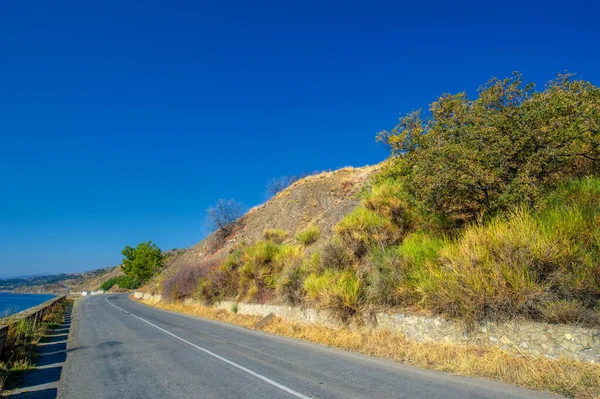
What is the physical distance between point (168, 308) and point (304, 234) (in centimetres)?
1569

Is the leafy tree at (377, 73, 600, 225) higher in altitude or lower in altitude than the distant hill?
higher

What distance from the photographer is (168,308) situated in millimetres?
28484

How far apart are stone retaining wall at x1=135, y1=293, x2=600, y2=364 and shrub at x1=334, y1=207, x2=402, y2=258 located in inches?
129

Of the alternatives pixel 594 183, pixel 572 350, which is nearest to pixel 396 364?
pixel 572 350

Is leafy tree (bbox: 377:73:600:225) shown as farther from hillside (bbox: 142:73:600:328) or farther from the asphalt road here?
the asphalt road

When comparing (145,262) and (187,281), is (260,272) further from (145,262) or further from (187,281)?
(145,262)

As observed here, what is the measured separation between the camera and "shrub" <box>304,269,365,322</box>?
10.7 meters

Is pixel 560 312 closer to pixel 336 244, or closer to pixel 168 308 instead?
pixel 336 244

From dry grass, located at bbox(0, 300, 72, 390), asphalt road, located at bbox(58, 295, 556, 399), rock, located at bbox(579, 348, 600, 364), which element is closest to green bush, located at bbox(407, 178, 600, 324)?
rock, located at bbox(579, 348, 600, 364)

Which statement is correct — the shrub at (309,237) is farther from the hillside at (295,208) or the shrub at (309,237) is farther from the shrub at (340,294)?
the shrub at (340,294)

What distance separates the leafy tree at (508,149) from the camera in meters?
7.64

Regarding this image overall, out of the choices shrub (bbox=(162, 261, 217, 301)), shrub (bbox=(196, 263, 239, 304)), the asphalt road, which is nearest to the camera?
the asphalt road

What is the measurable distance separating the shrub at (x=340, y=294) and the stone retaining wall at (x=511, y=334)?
99cm

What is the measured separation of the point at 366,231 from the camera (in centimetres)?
1271
